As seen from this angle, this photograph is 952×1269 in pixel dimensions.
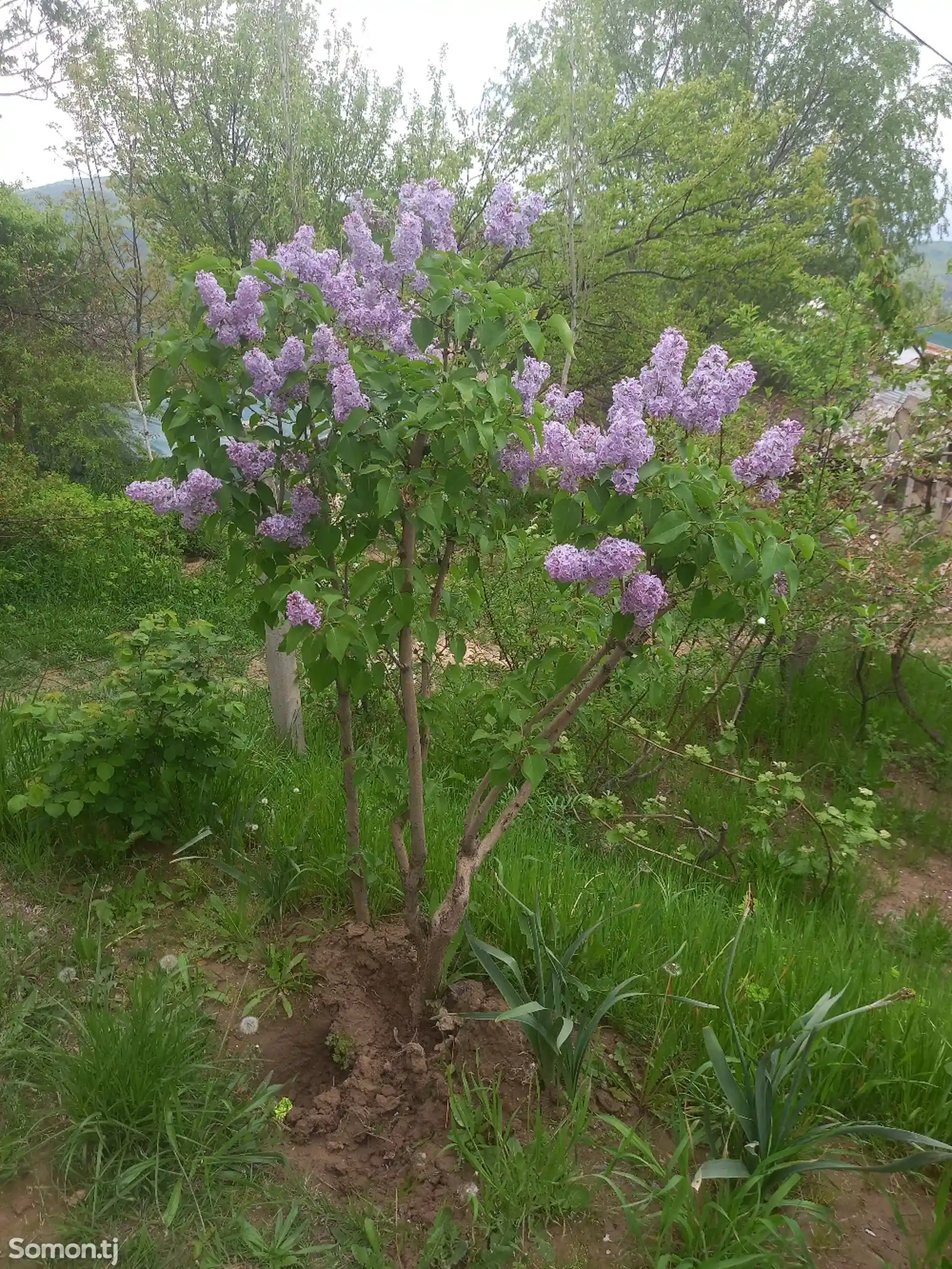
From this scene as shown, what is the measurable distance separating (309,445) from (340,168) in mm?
10043

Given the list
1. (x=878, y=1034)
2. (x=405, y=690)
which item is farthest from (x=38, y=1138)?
(x=878, y=1034)

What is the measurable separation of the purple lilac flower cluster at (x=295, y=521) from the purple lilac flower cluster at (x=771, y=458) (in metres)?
0.86

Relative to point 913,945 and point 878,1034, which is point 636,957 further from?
point 913,945

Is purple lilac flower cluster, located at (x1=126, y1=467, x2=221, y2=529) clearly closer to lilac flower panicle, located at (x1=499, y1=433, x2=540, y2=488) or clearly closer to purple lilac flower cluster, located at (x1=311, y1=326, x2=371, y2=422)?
purple lilac flower cluster, located at (x1=311, y1=326, x2=371, y2=422)

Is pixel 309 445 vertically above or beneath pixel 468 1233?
above

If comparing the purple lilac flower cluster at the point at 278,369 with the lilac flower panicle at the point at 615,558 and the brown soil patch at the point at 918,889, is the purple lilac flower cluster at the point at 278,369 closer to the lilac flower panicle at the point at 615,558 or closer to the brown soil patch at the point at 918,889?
the lilac flower panicle at the point at 615,558

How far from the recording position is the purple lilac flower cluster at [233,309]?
4.78ft

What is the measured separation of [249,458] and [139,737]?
1.30m

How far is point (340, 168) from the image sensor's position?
9891 millimetres

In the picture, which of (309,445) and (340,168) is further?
(340,168)

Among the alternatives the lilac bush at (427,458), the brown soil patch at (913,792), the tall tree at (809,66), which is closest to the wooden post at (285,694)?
the lilac bush at (427,458)

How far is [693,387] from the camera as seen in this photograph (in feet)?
4.66

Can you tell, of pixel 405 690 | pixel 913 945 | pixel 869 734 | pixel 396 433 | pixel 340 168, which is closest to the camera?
pixel 396 433
